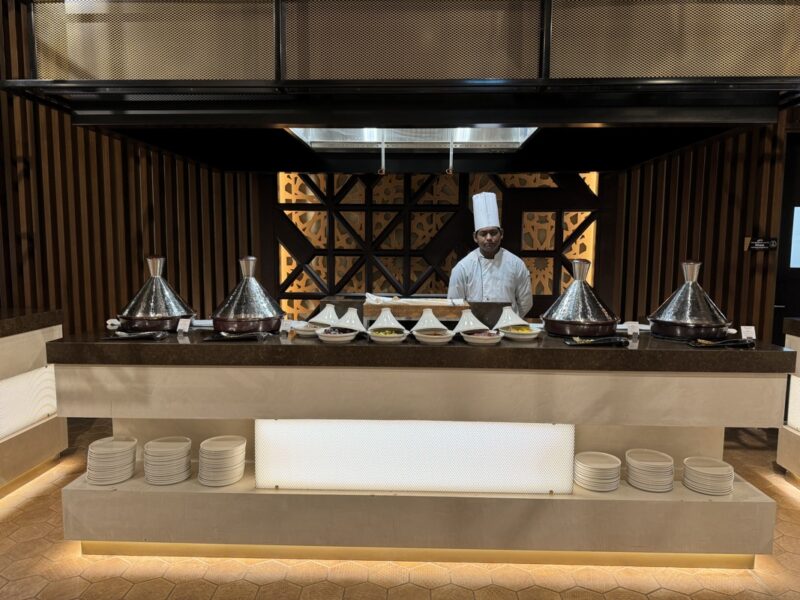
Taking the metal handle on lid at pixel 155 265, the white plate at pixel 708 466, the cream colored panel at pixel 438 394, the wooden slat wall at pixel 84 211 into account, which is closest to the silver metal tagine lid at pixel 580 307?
the cream colored panel at pixel 438 394

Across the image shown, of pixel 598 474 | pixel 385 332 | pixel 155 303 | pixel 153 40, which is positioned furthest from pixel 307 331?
pixel 153 40

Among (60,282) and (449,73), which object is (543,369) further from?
(60,282)

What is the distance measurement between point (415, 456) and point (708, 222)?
3966 millimetres

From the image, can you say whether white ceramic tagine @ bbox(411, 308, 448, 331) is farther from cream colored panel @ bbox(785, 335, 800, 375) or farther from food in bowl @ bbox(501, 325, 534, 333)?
cream colored panel @ bbox(785, 335, 800, 375)

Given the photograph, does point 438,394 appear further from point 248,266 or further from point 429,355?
point 248,266

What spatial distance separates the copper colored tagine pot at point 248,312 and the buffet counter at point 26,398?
1.38m

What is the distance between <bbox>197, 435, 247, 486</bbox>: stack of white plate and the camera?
2.26 meters

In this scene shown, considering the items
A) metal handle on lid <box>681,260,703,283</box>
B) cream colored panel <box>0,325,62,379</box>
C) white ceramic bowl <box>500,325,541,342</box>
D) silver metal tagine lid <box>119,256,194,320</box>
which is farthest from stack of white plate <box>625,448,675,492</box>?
cream colored panel <box>0,325,62,379</box>

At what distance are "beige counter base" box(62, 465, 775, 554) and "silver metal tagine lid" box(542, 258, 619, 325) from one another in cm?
73

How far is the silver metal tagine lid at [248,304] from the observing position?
2.36m

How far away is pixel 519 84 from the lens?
2281mm

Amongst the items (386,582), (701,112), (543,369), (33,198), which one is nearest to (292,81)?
(543,369)

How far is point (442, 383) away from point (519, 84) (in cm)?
133

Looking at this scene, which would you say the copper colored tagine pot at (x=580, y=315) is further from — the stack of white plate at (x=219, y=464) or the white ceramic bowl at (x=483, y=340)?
the stack of white plate at (x=219, y=464)
